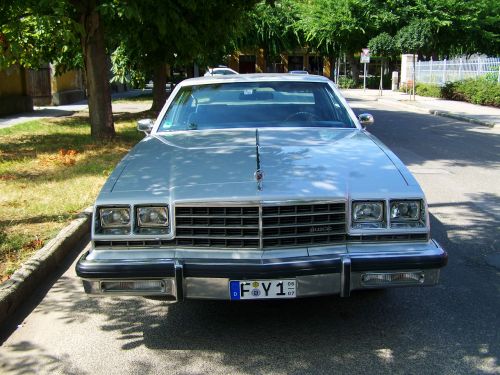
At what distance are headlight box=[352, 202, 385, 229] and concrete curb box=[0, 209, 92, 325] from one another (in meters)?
2.64

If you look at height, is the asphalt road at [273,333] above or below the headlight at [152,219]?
→ below

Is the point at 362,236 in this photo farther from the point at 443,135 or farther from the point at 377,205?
the point at 443,135

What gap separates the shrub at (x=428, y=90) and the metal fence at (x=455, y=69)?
85 cm

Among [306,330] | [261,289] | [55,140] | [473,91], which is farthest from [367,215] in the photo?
[473,91]

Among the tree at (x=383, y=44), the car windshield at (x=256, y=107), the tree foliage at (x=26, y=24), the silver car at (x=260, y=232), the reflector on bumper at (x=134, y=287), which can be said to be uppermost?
the tree at (x=383, y=44)

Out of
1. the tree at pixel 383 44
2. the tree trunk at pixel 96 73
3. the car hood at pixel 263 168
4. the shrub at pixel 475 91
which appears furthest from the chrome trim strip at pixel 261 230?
the tree at pixel 383 44

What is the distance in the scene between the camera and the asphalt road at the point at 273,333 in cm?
337

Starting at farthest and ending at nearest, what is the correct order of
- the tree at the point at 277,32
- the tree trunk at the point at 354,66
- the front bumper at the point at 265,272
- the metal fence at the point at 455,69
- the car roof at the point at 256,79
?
the tree at the point at 277,32, the tree trunk at the point at 354,66, the metal fence at the point at 455,69, the car roof at the point at 256,79, the front bumper at the point at 265,272

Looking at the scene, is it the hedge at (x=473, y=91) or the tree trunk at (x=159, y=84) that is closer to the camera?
the tree trunk at (x=159, y=84)

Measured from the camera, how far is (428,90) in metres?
31.2

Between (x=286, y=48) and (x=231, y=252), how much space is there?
53.6m

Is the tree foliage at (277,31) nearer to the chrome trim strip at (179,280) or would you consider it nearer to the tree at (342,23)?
the tree at (342,23)

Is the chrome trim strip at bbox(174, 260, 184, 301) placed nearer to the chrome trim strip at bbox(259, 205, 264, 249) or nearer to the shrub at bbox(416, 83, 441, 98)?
the chrome trim strip at bbox(259, 205, 264, 249)

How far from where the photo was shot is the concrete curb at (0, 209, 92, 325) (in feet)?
13.7
